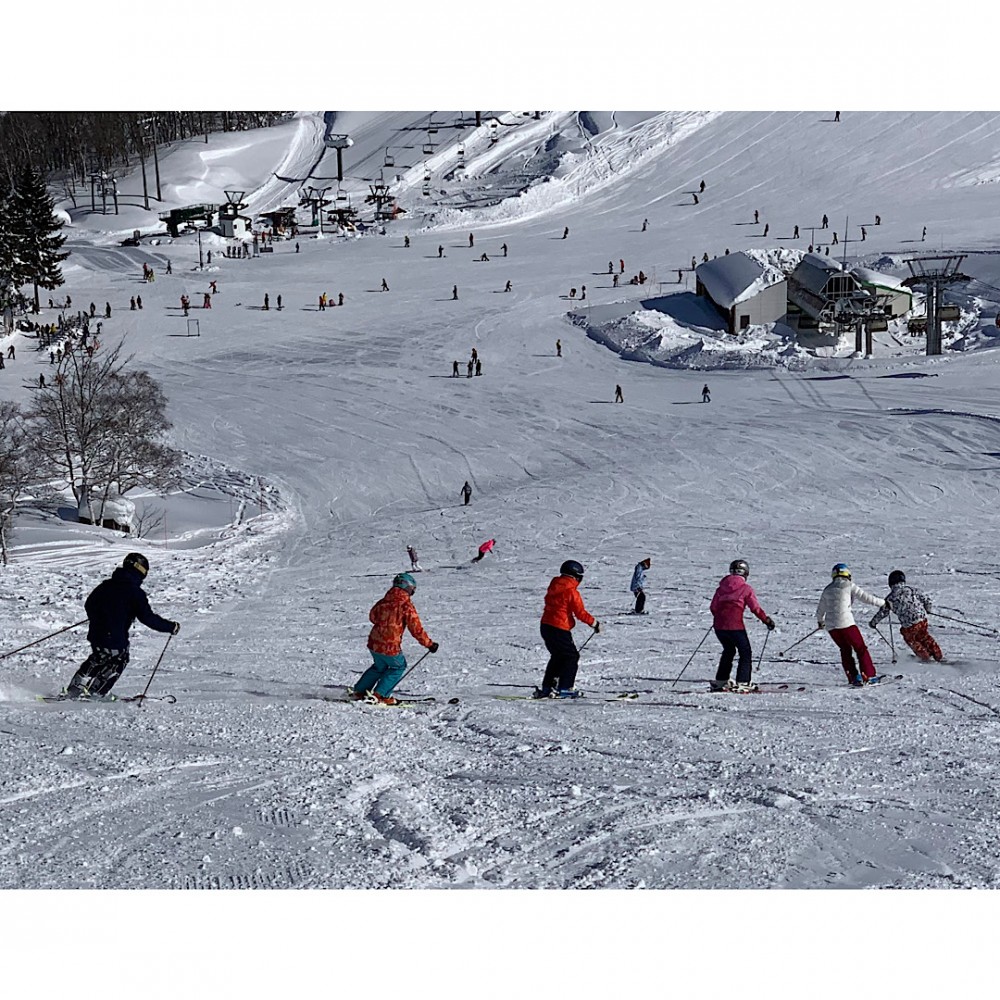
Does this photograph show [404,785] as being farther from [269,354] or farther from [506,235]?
[506,235]

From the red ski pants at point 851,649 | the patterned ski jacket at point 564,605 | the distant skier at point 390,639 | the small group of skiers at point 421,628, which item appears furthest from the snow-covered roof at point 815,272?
the distant skier at point 390,639

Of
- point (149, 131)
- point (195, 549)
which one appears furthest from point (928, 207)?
point (195, 549)

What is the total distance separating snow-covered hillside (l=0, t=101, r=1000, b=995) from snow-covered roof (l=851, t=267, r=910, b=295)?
10.4ft

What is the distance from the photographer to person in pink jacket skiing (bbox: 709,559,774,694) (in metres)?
9.67

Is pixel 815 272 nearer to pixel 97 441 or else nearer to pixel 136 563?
pixel 97 441

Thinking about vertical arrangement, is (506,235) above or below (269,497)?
above

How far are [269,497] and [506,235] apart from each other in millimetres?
35303

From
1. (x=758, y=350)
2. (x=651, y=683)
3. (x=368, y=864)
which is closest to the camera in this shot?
(x=368, y=864)

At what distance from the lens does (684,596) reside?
16547 mm

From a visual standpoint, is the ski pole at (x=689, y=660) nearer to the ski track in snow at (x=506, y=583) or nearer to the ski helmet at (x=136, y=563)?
the ski track in snow at (x=506, y=583)

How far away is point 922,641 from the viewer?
10.8 meters

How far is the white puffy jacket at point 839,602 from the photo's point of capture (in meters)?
9.85

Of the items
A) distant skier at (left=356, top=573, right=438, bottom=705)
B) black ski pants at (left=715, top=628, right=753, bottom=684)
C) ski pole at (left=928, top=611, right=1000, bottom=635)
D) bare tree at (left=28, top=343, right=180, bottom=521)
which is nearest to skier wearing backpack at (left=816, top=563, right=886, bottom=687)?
black ski pants at (left=715, top=628, right=753, bottom=684)

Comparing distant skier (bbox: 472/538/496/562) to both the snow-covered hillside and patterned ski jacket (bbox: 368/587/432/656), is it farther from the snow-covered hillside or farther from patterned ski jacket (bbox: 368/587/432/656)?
patterned ski jacket (bbox: 368/587/432/656)
